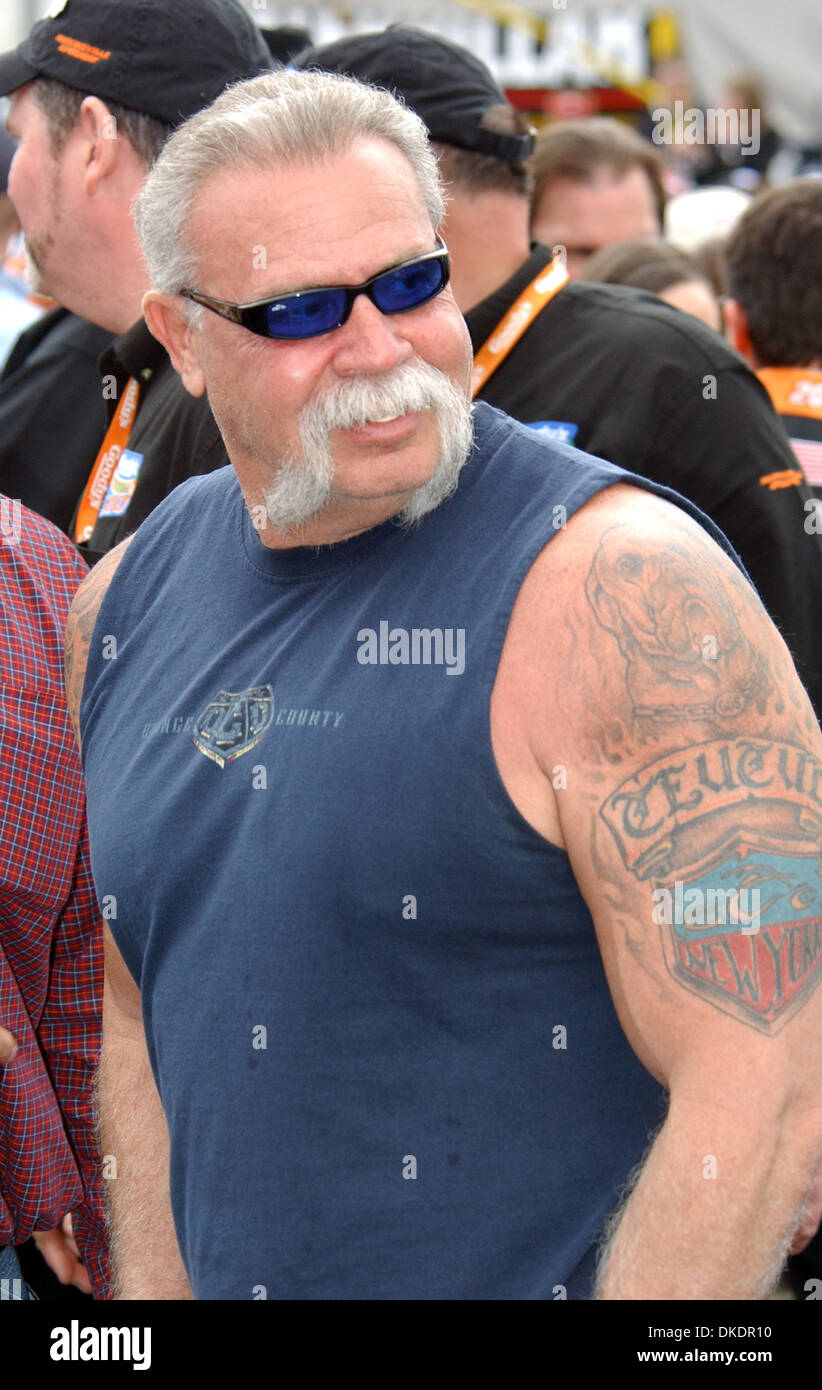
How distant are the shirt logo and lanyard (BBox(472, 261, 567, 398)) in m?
1.49

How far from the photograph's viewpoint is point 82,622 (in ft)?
7.25

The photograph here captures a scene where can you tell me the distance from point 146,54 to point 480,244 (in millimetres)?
749

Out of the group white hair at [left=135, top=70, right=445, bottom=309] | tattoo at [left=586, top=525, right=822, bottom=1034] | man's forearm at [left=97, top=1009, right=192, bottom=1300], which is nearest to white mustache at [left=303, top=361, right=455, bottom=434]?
white hair at [left=135, top=70, right=445, bottom=309]

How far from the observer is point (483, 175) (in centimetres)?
338

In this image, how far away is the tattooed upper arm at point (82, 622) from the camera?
7.20 ft

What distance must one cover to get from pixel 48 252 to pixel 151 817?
1760 millimetres

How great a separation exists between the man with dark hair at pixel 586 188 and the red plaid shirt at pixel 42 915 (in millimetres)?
3338

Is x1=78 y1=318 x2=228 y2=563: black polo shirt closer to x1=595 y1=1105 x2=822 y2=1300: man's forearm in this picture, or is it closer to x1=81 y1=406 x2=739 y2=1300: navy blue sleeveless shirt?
x1=81 y1=406 x2=739 y2=1300: navy blue sleeveless shirt

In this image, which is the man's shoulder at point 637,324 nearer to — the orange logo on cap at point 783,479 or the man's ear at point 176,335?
the orange logo on cap at point 783,479

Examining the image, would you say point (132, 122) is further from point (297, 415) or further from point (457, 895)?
point (457, 895)

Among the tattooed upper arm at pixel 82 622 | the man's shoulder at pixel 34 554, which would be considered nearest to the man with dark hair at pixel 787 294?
the man's shoulder at pixel 34 554

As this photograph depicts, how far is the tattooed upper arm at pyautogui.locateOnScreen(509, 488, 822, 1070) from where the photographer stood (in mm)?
1521
